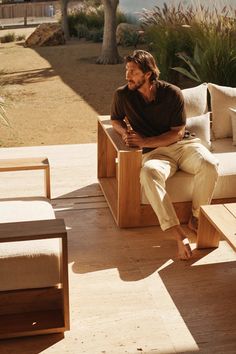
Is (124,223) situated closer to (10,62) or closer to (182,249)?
(182,249)

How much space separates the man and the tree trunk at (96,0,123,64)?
7.45m

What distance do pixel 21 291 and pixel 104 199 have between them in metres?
1.70

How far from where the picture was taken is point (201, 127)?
3922 millimetres

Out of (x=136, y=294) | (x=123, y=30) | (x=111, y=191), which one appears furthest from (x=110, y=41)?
(x=136, y=294)

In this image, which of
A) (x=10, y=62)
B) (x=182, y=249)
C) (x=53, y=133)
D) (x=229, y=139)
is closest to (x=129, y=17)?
(x=10, y=62)

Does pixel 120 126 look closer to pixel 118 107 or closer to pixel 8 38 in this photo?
pixel 118 107

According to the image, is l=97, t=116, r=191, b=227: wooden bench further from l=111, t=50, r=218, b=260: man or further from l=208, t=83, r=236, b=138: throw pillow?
l=208, t=83, r=236, b=138: throw pillow

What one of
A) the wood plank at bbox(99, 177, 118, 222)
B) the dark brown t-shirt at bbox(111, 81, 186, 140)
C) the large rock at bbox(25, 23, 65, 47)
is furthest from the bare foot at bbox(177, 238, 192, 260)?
the large rock at bbox(25, 23, 65, 47)

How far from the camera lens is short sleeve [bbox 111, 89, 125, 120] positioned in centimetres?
360

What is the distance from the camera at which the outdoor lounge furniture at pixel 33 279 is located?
2396 mm

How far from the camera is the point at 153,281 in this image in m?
3.00

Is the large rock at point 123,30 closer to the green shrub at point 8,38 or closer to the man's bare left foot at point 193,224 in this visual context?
the green shrub at point 8,38

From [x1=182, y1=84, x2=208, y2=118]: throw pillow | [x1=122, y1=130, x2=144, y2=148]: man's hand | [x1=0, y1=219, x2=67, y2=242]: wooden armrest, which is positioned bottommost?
[x1=0, y1=219, x2=67, y2=242]: wooden armrest

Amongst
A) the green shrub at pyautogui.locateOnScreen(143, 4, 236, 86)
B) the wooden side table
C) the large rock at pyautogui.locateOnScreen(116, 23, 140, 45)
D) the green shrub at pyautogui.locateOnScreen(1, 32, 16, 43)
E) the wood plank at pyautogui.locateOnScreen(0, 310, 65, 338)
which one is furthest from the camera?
the green shrub at pyautogui.locateOnScreen(1, 32, 16, 43)
